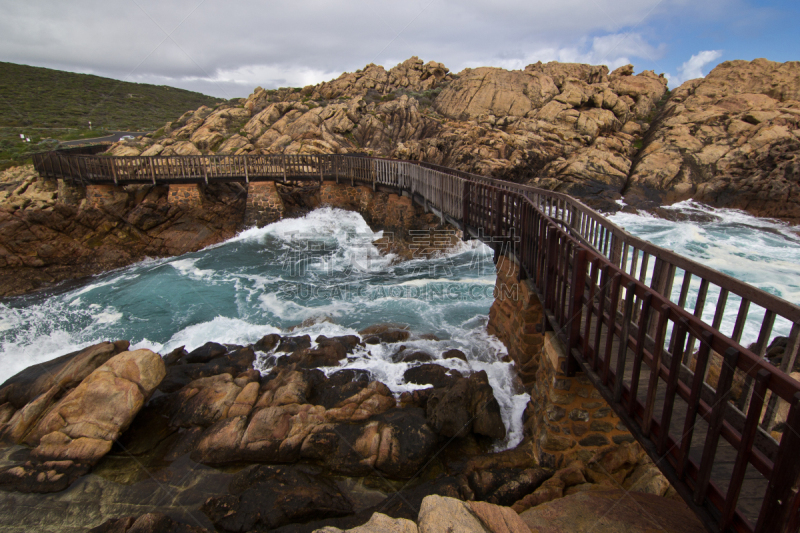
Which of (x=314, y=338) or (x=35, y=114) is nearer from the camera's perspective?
(x=314, y=338)

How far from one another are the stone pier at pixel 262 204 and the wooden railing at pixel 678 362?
588 inches

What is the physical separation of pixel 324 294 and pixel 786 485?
12.8m

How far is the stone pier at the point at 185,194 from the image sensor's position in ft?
62.8

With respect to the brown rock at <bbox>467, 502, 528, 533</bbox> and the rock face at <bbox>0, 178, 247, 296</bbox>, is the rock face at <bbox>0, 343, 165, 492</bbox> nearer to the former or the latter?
the brown rock at <bbox>467, 502, 528, 533</bbox>

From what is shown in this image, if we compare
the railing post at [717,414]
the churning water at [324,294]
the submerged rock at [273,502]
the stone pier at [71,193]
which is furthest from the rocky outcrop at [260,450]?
the stone pier at [71,193]

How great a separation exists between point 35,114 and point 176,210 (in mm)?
42923

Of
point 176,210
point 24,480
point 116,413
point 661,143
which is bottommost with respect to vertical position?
point 24,480

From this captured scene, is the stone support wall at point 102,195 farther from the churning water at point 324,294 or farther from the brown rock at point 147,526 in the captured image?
the brown rock at point 147,526

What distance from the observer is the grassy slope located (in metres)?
36.3

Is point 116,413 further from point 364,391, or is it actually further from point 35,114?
point 35,114

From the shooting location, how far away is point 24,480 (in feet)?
19.4

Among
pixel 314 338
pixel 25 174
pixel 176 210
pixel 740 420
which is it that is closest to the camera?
pixel 740 420

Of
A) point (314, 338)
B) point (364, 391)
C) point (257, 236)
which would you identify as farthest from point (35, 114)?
point (364, 391)

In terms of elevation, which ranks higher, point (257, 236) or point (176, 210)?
point (176, 210)
